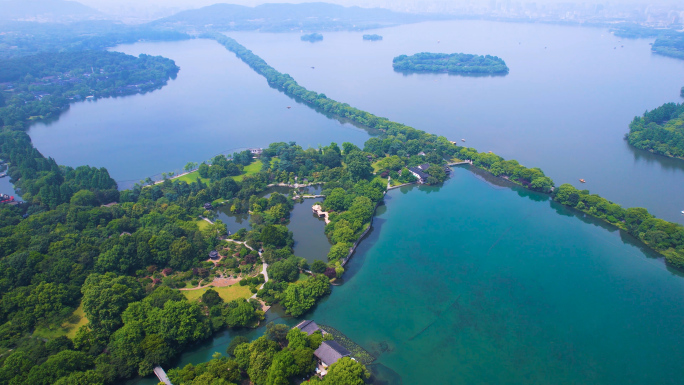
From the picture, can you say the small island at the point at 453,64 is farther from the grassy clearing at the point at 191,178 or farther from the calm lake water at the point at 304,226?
the grassy clearing at the point at 191,178

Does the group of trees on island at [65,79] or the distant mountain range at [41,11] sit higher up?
the distant mountain range at [41,11]

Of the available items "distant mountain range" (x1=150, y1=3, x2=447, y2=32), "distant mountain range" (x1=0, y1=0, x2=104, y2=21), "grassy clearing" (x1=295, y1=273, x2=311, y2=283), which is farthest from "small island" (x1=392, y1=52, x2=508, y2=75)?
"distant mountain range" (x1=0, y1=0, x2=104, y2=21)

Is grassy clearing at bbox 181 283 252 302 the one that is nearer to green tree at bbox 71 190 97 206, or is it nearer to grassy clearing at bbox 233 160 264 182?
green tree at bbox 71 190 97 206

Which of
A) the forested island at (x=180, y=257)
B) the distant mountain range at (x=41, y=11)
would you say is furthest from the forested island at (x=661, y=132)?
the distant mountain range at (x=41, y=11)

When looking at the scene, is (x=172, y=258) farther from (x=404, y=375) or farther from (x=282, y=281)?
(x=404, y=375)

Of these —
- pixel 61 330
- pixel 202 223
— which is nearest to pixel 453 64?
pixel 202 223

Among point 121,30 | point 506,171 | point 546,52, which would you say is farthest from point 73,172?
point 121,30
